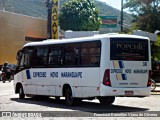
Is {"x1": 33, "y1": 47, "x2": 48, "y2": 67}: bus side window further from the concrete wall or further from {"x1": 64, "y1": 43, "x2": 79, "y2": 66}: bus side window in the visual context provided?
the concrete wall

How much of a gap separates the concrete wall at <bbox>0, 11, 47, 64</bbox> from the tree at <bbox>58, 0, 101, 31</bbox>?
4377 millimetres

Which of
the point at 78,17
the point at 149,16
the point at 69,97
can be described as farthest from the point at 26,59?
the point at 78,17

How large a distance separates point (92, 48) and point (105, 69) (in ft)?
3.98

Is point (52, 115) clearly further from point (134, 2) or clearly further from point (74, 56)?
point (134, 2)

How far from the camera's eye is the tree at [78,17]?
220 ft

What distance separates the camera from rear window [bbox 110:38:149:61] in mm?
16766

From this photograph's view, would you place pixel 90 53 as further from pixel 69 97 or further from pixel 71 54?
pixel 69 97

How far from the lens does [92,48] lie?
1723 cm

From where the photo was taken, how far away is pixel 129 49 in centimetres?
1709

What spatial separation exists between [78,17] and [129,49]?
5035cm

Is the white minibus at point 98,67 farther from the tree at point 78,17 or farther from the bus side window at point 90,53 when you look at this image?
the tree at point 78,17

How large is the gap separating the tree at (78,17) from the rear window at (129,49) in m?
49.1

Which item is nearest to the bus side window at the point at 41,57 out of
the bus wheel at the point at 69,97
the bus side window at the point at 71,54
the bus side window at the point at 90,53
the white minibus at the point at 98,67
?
the white minibus at the point at 98,67

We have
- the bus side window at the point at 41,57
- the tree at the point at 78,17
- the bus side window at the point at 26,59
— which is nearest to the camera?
the bus side window at the point at 41,57
